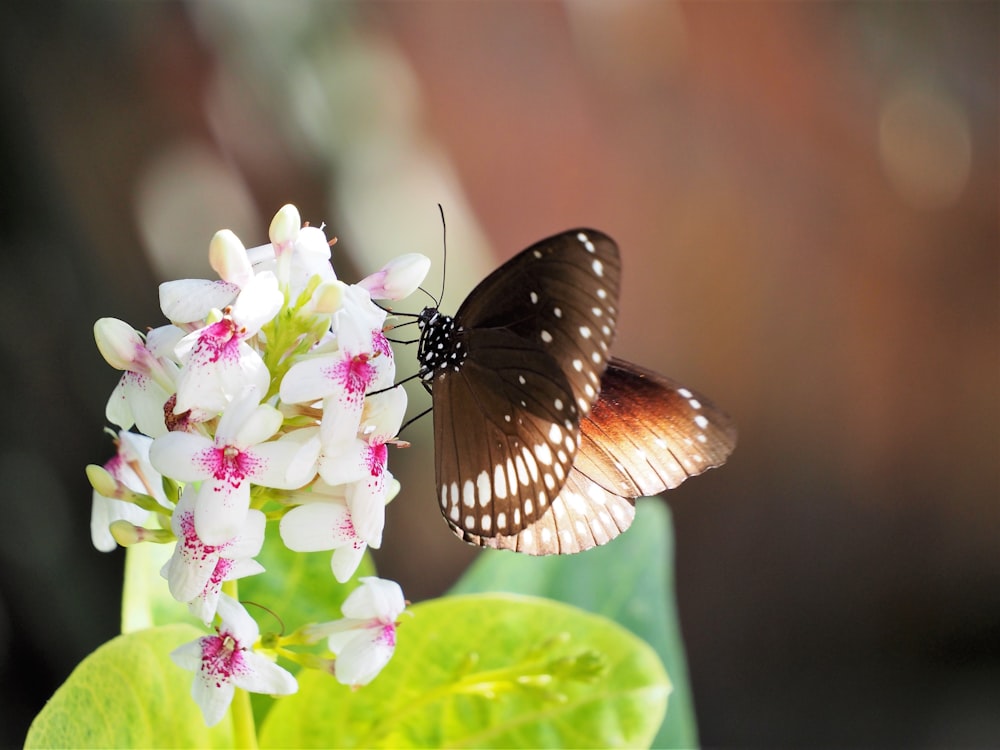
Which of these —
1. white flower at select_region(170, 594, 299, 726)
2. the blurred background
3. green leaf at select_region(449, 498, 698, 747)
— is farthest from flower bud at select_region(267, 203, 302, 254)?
the blurred background

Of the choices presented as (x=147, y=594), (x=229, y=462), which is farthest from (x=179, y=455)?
(x=147, y=594)

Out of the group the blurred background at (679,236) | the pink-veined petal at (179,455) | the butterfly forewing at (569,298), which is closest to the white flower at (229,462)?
the pink-veined petal at (179,455)

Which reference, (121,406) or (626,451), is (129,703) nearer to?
(121,406)

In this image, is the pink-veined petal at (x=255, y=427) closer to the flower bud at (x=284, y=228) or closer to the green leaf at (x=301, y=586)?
the flower bud at (x=284, y=228)

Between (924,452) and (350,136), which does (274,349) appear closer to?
(350,136)

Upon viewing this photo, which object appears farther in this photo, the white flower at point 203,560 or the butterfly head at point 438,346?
the butterfly head at point 438,346

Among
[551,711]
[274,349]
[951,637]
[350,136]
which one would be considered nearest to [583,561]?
[551,711]
